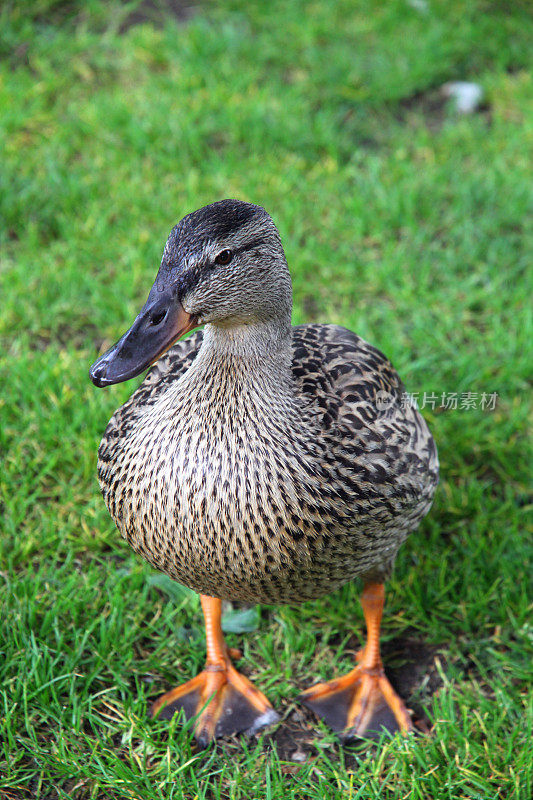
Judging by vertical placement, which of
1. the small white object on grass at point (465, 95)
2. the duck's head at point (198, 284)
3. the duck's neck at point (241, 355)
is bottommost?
the small white object on grass at point (465, 95)

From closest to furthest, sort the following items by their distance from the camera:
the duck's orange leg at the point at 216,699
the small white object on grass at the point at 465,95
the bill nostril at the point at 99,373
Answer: the bill nostril at the point at 99,373
the duck's orange leg at the point at 216,699
the small white object on grass at the point at 465,95

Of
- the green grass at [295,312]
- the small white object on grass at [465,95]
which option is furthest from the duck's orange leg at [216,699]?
the small white object on grass at [465,95]

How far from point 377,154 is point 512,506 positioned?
7.72ft

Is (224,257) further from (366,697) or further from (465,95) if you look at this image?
(465,95)

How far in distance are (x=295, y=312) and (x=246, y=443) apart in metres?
1.74

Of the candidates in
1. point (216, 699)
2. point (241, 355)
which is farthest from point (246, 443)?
point (216, 699)

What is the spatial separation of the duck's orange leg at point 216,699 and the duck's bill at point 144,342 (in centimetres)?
96

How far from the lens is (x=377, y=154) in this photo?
16.2 feet

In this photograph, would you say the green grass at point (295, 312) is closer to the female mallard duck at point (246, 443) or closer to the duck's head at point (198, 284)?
the female mallard duck at point (246, 443)

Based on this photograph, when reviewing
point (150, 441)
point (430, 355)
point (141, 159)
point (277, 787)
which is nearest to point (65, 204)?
point (141, 159)

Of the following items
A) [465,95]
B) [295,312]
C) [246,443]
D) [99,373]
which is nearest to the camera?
[99,373]

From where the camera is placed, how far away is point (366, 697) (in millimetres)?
2797

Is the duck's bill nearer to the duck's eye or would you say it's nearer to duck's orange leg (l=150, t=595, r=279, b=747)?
the duck's eye

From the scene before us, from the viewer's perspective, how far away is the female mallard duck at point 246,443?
221cm
